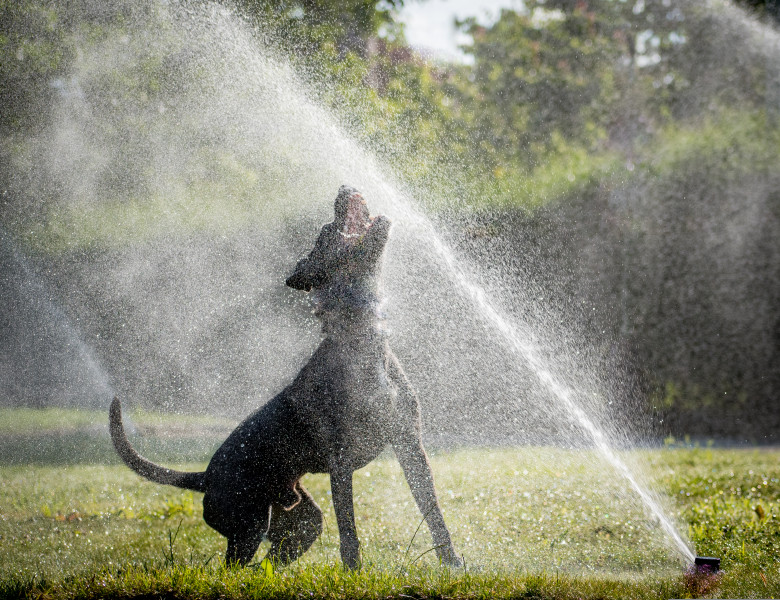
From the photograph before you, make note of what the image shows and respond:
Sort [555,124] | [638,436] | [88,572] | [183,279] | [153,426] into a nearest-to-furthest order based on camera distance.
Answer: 1. [88,572]
2. [153,426]
3. [183,279]
4. [638,436]
5. [555,124]

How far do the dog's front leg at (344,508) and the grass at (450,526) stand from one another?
0.34ft

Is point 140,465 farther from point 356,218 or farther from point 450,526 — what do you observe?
point 450,526

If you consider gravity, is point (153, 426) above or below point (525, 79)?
below

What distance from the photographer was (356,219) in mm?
3666

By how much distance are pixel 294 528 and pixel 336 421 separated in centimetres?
72

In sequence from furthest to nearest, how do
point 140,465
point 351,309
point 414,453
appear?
point 140,465 < point 414,453 < point 351,309

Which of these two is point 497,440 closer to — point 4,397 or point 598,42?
point 4,397

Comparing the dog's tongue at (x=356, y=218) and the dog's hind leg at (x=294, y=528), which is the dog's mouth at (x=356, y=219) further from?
the dog's hind leg at (x=294, y=528)

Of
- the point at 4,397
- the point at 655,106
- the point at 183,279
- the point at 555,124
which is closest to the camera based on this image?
the point at 4,397

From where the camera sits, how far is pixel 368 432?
138 inches

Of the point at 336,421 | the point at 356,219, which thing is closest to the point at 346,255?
the point at 356,219

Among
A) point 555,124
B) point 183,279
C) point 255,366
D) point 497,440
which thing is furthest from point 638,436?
point 555,124

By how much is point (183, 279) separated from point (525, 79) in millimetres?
9837

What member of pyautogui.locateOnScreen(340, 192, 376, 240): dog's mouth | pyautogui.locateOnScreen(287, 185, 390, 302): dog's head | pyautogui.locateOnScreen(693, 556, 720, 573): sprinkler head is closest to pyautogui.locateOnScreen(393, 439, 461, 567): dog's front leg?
pyautogui.locateOnScreen(287, 185, 390, 302): dog's head
